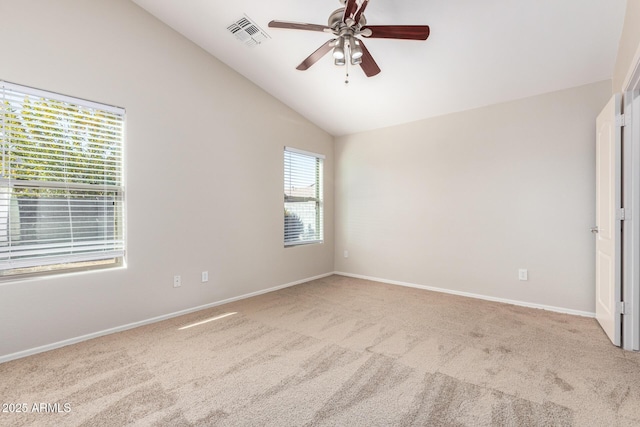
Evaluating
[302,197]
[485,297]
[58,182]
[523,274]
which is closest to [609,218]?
[523,274]

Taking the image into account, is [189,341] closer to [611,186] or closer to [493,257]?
[493,257]

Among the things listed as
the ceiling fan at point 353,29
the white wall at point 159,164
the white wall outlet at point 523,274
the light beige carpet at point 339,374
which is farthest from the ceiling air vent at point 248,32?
the white wall outlet at point 523,274

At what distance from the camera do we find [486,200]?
3838 mm

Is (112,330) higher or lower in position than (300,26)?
lower

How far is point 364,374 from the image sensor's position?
2.08 meters

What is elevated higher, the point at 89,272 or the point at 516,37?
the point at 516,37

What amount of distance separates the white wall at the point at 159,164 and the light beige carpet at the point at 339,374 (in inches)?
14.5

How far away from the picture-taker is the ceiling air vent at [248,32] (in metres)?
2.98

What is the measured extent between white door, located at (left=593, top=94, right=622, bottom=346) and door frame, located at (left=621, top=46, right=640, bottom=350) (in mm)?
45

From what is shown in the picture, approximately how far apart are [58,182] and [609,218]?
4739mm

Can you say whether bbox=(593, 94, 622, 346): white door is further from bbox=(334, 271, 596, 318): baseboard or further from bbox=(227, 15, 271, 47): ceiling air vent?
bbox=(227, 15, 271, 47): ceiling air vent

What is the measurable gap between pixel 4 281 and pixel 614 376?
448 centimetres

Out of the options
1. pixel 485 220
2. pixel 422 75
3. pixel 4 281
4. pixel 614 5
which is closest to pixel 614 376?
pixel 485 220

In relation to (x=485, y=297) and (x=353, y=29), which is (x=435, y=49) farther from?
(x=485, y=297)
